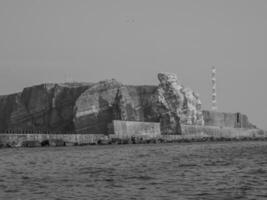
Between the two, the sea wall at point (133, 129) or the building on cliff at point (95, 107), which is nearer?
the sea wall at point (133, 129)

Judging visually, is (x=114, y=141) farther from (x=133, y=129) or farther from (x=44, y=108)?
(x=44, y=108)

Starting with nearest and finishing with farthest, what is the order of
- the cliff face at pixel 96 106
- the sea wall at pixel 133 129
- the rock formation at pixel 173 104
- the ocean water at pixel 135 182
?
the ocean water at pixel 135 182 → the sea wall at pixel 133 129 → the cliff face at pixel 96 106 → the rock formation at pixel 173 104

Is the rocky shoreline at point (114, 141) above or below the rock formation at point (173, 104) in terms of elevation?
below

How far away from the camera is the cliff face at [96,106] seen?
148 meters

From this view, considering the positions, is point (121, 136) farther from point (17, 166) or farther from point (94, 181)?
point (94, 181)

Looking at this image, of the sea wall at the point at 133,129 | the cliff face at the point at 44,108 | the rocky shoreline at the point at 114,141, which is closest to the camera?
the rocky shoreline at the point at 114,141

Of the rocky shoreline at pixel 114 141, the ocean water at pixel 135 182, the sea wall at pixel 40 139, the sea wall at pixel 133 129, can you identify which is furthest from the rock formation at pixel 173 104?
the ocean water at pixel 135 182

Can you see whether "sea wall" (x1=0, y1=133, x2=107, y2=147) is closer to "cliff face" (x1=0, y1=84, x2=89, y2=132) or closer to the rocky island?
the rocky island

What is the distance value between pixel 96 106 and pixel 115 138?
898 inches

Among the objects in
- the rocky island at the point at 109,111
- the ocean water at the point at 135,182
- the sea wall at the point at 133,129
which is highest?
the rocky island at the point at 109,111

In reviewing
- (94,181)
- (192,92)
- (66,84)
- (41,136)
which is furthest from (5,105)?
(94,181)

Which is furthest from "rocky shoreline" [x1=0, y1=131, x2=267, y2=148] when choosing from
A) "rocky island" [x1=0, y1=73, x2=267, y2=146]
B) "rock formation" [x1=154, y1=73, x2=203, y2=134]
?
"rock formation" [x1=154, y1=73, x2=203, y2=134]

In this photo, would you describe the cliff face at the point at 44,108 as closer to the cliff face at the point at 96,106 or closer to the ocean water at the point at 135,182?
the cliff face at the point at 96,106

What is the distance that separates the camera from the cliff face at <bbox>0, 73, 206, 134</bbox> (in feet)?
487
